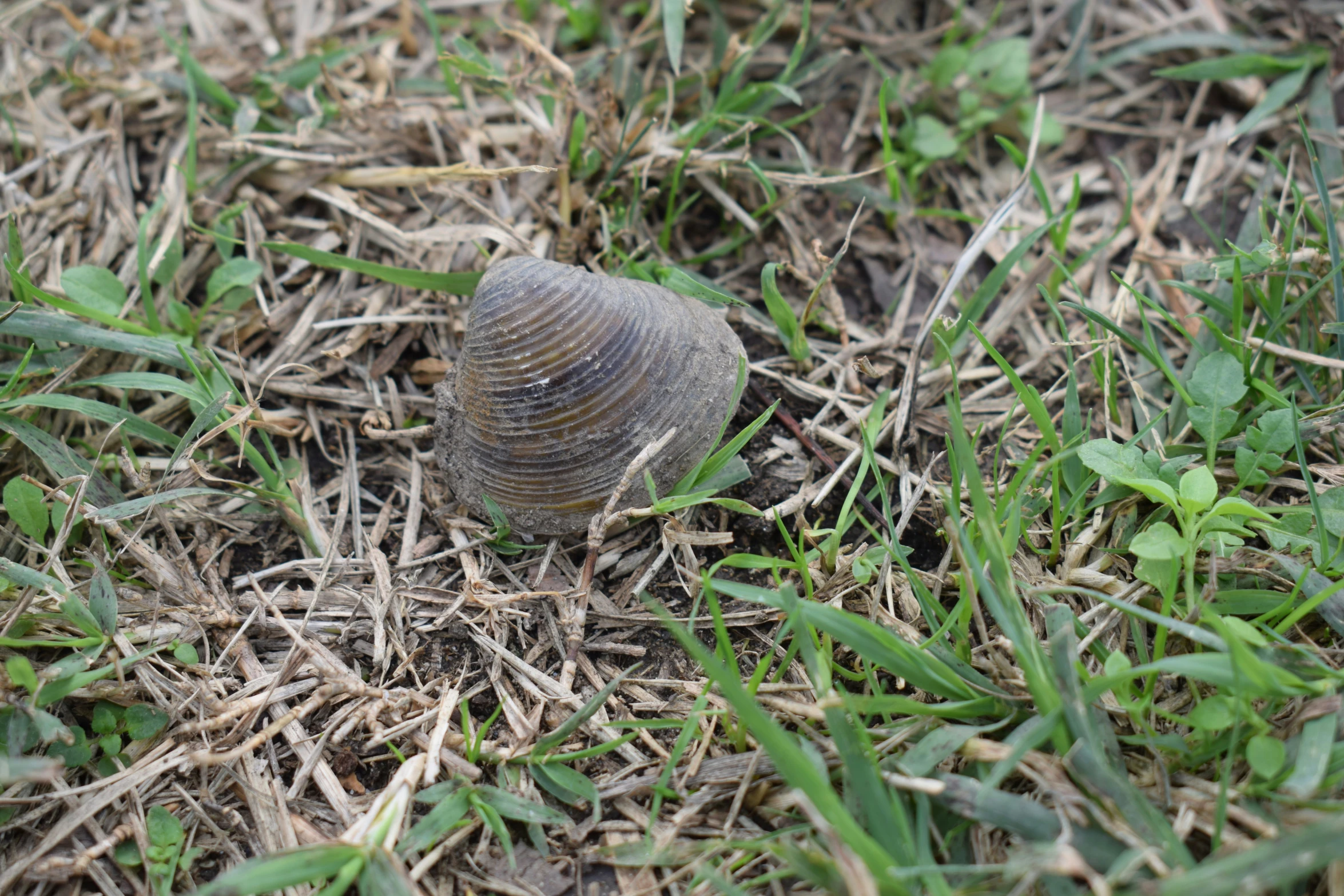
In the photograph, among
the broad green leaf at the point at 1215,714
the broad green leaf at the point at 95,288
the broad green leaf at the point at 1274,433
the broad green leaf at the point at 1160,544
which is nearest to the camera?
the broad green leaf at the point at 1215,714

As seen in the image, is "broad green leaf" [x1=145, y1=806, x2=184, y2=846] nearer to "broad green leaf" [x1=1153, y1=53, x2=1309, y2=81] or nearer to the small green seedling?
the small green seedling

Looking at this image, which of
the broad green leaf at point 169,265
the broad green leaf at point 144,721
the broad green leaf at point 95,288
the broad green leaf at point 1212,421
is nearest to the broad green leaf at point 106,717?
the broad green leaf at point 144,721

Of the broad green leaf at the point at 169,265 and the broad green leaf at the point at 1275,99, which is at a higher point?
the broad green leaf at the point at 1275,99

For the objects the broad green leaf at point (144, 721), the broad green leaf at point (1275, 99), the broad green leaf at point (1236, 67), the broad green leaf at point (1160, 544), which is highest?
the broad green leaf at point (1236, 67)

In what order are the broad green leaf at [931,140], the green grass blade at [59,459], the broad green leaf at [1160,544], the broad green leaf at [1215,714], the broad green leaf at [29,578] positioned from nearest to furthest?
the broad green leaf at [1215,714] < the broad green leaf at [1160,544] < the broad green leaf at [29,578] < the green grass blade at [59,459] < the broad green leaf at [931,140]

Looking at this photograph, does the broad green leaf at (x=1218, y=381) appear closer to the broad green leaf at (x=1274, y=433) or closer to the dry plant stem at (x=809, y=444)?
the broad green leaf at (x=1274, y=433)

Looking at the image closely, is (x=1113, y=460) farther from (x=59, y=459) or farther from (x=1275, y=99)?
(x=59, y=459)

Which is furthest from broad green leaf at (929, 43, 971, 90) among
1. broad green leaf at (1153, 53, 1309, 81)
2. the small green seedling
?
the small green seedling
